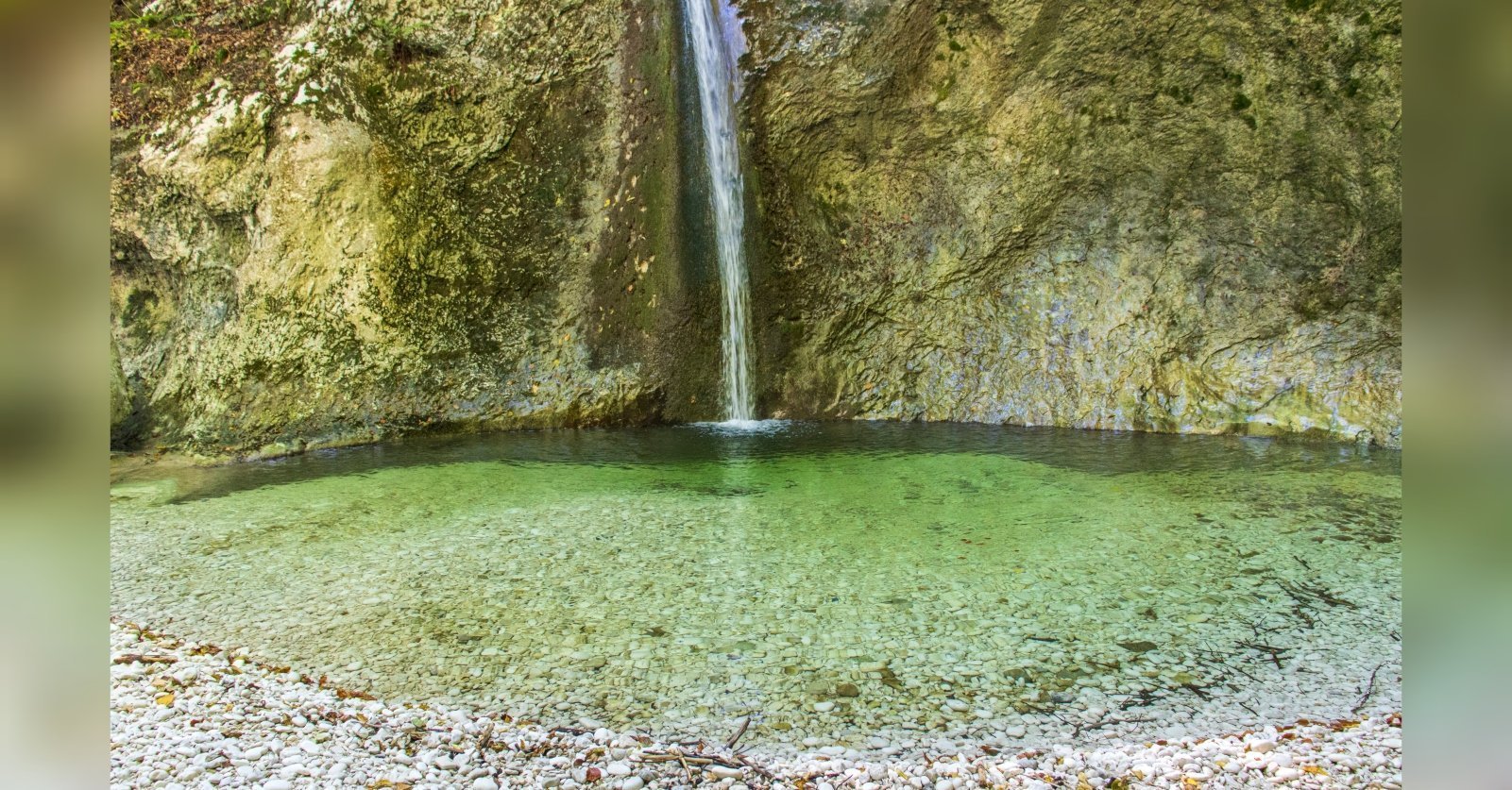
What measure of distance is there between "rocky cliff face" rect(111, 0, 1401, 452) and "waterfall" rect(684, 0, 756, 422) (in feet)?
0.76

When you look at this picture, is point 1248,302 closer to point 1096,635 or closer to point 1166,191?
point 1166,191

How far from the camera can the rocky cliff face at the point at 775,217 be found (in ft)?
24.6

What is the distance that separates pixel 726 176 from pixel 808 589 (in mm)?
6947

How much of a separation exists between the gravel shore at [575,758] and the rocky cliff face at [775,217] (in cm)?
602

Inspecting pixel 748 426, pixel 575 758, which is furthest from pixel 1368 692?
pixel 748 426

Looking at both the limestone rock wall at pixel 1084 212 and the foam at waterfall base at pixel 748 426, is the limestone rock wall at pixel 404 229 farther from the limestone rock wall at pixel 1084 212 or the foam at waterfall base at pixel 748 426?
the limestone rock wall at pixel 1084 212

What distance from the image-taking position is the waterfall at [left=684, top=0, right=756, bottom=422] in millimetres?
9055

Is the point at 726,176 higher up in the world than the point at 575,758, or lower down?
higher up

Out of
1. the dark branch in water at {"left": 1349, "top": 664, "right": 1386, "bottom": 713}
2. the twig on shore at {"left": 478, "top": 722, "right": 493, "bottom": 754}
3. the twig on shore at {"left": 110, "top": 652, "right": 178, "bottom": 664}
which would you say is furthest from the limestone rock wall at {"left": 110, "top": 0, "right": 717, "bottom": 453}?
the dark branch in water at {"left": 1349, "top": 664, "right": 1386, "bottom": 713}

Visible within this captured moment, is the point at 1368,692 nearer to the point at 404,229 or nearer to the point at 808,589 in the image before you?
the point at 808,589

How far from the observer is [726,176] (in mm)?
9484

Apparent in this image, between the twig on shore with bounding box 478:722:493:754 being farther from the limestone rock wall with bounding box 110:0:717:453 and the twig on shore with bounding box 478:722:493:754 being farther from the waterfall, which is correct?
the waterfall

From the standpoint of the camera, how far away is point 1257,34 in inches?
287
